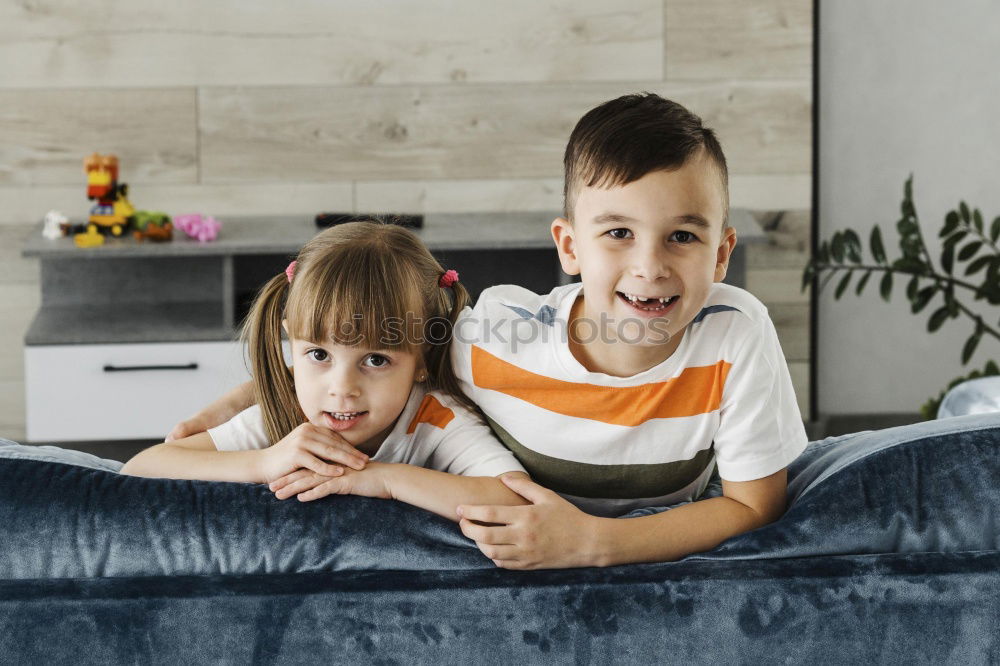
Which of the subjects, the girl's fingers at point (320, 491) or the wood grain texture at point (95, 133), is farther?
the wood grain texture at point (95, 133)

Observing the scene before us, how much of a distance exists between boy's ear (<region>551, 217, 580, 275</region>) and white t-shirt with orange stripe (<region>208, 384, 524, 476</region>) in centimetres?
21

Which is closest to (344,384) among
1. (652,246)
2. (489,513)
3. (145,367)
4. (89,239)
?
(489,513)

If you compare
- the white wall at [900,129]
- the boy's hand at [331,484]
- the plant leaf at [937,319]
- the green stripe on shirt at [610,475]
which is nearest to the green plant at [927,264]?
the plant leaf at [937,319]

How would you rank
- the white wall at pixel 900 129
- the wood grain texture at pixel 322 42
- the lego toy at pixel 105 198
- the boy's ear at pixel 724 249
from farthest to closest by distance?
the white wall at pixel 900 129 → the wood grain texture at pixel 322 42 → the lego toy at pixel 105 198 → the boy's ear at pixel 724 249

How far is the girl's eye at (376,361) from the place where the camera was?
1334mm

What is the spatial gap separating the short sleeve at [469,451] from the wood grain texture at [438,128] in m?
2.02

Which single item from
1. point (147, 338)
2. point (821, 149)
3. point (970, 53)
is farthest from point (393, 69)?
point (970, 53)

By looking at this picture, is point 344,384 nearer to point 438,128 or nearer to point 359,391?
point 359,391

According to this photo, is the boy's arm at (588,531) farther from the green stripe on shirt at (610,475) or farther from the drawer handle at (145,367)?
the drawer handle at (145,367)

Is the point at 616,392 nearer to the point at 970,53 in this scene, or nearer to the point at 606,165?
the point at 606,165

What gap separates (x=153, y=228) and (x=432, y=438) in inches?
75.4

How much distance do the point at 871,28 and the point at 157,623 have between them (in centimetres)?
294

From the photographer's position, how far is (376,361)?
1.34m

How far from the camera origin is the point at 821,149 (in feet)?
11.3
